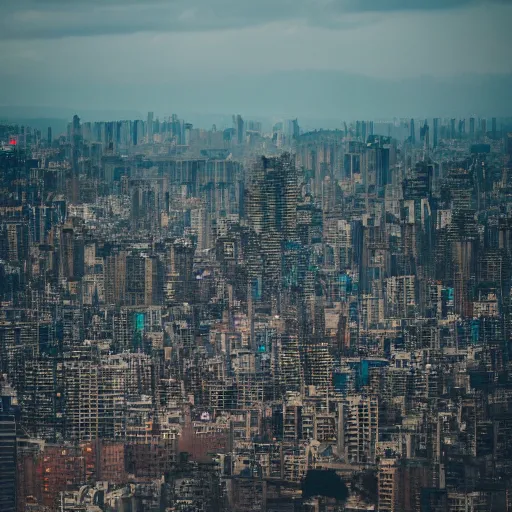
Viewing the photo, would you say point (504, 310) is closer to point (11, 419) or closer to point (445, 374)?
point (445, 374)

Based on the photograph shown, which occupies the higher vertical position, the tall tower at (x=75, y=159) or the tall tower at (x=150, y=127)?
the tall tower at (x=150, y=127)

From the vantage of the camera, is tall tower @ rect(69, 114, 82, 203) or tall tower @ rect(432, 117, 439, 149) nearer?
tall tower @ rect(432, 117, 439, 149)

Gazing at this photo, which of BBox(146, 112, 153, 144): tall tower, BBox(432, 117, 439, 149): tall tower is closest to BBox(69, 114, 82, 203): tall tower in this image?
BBox(146, 112, 153, 144): tall tower

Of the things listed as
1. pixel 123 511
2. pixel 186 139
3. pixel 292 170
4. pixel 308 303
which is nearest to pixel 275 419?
pixel 123 511

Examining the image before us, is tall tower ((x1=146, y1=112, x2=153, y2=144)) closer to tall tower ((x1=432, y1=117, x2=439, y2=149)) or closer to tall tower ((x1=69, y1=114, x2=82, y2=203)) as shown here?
tall tower ((x1=69, y1=114, x2=82, y2=203))

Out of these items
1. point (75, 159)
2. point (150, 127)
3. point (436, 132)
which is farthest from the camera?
point (75, 159)

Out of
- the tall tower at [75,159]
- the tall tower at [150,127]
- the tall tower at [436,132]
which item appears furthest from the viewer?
the tall tower at [75,159]

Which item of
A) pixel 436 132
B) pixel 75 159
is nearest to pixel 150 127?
pixel 75 159

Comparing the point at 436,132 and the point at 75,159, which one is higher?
the point at 436,132

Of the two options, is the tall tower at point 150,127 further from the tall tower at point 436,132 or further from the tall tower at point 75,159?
the tall tower at point 436,132

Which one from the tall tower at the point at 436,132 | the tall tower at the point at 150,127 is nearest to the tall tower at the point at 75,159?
the tall tower at the point at 150,127

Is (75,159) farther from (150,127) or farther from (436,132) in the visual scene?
(436,132)
